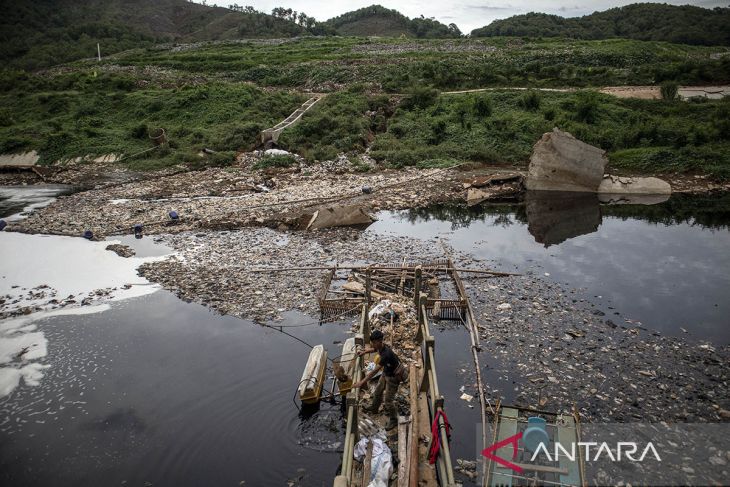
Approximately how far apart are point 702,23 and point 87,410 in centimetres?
8975

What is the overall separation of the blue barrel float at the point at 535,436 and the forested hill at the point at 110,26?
8242 cm

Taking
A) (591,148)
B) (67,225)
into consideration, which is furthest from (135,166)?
(591,148)

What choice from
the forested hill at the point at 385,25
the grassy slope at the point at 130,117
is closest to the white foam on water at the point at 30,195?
the grassy slope at the point at 130,117

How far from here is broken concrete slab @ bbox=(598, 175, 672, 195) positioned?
74.2 ft

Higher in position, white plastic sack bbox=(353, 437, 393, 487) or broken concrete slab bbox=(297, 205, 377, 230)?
broken concrete slab bbox=(297, 205, 377, 230)

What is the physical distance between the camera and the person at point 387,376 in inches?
294

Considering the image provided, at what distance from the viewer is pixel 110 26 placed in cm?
8575

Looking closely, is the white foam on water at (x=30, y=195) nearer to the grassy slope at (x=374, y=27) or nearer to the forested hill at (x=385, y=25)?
the forested hill at (x=385, y=25)

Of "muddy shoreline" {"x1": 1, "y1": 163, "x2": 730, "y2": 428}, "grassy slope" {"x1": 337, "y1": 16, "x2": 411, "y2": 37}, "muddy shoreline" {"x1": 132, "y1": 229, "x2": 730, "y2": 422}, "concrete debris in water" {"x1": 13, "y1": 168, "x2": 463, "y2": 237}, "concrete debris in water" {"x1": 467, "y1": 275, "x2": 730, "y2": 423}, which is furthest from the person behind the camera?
"grassy slope" {"x1": 337, "y1": 16, "x2": 411, "y2": 37}

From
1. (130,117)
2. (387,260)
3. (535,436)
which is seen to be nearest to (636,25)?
(130,117)

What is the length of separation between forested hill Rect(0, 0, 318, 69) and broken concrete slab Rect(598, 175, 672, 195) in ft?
250

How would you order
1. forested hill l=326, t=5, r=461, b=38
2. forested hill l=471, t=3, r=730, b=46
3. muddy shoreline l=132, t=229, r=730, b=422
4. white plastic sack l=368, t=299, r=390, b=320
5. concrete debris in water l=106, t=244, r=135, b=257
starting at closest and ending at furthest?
muddy shoreline l=132, t=229, r=730, b=422
white plastic sack l=368, t=299, r=390, b=320
concrete debris in water l=106, t=244, r=135, b=257
forested hill l=471, t=3, r=730, b=46
forested hill l=326, t=5, r=461, b=38

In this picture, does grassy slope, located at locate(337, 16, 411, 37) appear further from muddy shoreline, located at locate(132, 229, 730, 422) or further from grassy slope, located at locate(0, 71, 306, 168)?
muddy shoreline, located at locate(132, 229, 730, 422)

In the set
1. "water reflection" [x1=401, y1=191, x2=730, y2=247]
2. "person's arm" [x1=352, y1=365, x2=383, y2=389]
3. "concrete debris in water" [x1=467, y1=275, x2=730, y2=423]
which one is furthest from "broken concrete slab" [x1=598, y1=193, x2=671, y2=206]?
"person's arm" [x1=352, y1=365, x2=383, y2=389]
